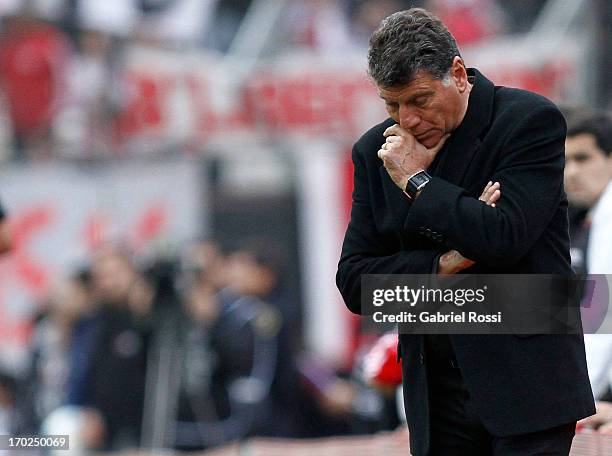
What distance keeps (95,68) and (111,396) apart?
3.08 meters

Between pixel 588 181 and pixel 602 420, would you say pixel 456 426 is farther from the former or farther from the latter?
pixel 588 181

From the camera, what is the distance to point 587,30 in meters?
8.50

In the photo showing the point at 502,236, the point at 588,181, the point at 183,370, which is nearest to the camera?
the point at 502,236

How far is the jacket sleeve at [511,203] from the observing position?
2.63 m

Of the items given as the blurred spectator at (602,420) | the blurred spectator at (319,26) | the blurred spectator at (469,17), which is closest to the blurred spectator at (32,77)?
the blurred spectator at (319,26)

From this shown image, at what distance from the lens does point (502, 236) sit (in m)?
2.62

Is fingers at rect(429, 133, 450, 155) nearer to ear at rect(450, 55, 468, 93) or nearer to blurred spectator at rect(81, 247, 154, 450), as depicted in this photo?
ear at rect(450, 55, 468, 93)

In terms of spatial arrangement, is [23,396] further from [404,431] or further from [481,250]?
[481,250]

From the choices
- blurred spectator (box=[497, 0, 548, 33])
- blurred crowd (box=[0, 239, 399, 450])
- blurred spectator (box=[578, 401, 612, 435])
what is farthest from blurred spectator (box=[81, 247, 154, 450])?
blurred spectator (box=[578, 401, 612, 435])

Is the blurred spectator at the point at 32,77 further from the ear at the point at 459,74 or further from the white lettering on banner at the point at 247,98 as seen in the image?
the ear at the point at 459,74

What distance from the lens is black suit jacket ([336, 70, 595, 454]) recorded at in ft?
8.70

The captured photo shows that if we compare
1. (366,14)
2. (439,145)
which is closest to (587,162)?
(439,145)

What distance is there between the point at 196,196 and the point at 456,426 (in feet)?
22.6

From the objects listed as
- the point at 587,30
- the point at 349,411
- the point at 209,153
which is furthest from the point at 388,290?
the point at 209,153
